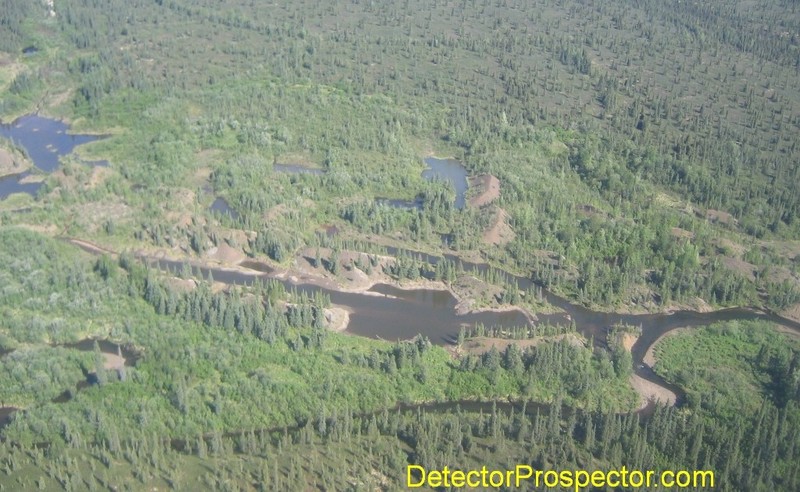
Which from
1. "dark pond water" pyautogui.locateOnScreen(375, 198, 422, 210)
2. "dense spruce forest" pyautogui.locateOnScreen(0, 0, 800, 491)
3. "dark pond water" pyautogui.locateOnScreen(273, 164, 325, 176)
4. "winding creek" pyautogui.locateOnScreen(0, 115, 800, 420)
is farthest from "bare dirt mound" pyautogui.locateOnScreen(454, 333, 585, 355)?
"dark pond water" pyautogui.locateOnScreen(273, 164, 325, 176)

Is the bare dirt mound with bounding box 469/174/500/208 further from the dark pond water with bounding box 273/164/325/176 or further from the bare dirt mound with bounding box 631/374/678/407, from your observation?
the bare dirt mound with bounding box 631/374/678/407

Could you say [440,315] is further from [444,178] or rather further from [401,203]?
[444,178]

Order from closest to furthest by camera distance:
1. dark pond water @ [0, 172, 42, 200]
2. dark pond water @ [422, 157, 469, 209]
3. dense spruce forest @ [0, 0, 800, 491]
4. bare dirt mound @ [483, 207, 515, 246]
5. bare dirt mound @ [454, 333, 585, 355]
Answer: dense spruce forest @ [0, 0, 800, 491], bare dirt mound @ [454, 333, 585, 355], bare dirt mound @ [483, 207, 515, 246], dark pond water @ [0, 172, 42, 200], dark pond water @ [422, 157, 469, 209]

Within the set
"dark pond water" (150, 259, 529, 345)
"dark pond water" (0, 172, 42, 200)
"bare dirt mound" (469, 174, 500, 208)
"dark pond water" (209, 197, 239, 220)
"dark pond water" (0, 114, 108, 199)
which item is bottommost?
"dark pond water" (150, 259, 529, 345)

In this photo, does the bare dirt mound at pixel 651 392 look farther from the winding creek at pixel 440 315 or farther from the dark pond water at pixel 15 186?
the dark pond water at pixel 15 186

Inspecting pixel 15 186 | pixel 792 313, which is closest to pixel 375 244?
pixel 792 313

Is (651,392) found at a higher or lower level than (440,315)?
lower
